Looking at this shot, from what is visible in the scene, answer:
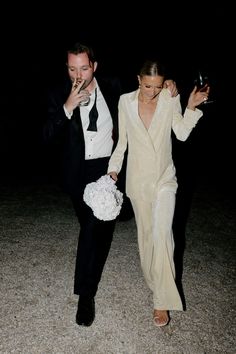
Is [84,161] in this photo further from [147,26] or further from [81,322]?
[147,26]

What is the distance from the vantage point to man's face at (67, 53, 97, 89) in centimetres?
317

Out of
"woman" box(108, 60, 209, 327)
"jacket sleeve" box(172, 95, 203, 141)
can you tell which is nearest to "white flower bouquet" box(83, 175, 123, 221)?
"woman" box(108, 60, 209, 327)

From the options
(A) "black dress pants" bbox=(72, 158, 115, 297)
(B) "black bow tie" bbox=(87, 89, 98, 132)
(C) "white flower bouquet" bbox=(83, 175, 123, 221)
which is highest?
(B) "black bow tie" bbox=(87, 89, 98, 132)

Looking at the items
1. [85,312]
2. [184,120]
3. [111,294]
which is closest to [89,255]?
[85,312]

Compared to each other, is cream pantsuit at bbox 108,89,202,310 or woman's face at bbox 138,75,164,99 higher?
woman's face at bbox 138,75,164,99

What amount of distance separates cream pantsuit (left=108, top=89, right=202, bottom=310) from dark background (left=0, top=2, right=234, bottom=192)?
11.4m

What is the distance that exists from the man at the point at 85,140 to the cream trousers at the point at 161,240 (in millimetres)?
413

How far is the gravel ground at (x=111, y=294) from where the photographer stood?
2973mm

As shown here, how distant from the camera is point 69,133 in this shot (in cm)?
333

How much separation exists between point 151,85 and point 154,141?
49 cm

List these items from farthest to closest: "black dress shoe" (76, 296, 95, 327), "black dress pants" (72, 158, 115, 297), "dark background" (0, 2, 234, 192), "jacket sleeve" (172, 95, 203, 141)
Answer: "dark background" (0, 2, 234, 192)
"black dress pants" (72, 158, 115, 297)
"black dress shoe" (76, 296, 95, 327)
"jacket sleeve" (172, 95, 203, 141)

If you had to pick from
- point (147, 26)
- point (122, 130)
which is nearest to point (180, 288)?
point (122, 130)

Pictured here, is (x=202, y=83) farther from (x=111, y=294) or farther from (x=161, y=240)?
(x=111, y=294)

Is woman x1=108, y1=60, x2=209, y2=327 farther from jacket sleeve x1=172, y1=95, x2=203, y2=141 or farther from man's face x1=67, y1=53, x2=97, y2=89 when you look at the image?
man's face x1=67, y1=53, x2=97, y2=89
